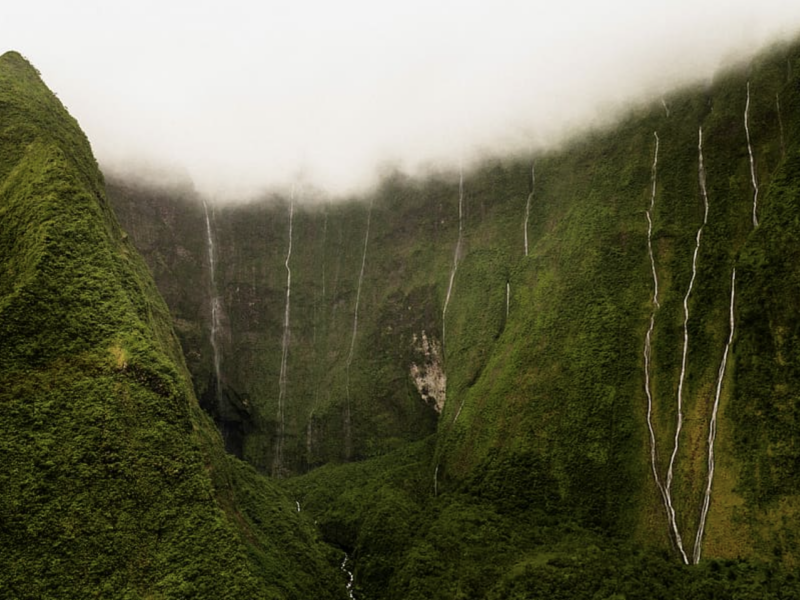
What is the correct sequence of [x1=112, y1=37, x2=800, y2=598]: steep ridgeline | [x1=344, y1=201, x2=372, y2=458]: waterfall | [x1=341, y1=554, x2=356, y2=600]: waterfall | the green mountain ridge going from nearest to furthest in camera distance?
the green mountain ridge, [x1=112, y1=37, x2=800, y2=598]: steep ridgeline, [x1=341, y1=554, x2=356, y2=600]: waterfall, [x1=344, y1=201, x2=372, y2=458]: waterfall

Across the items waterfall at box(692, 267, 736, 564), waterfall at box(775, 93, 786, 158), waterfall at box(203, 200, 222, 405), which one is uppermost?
waterfall at box(775, 93, 786, 158)

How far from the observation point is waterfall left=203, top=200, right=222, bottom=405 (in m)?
65.0

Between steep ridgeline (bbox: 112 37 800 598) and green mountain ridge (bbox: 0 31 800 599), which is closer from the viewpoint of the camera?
green mountain ridge (bbox: 0 31 800 599)

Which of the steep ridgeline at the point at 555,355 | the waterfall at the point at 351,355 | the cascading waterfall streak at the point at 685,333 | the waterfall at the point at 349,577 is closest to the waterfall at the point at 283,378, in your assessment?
the steep ridgeline at the point at 555,355

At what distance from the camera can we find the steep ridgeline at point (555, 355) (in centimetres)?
3497

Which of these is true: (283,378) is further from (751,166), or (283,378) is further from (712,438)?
(751,166)

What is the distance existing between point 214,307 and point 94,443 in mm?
40642

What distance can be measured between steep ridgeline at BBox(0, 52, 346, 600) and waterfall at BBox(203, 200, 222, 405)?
2723 centimetres

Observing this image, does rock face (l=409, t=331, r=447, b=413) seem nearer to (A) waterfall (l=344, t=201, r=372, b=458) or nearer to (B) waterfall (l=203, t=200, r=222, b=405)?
(A) waterfall (l=344, t=201, r=372, b=458)

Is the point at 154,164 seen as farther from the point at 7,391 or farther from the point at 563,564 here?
the point at 563,564

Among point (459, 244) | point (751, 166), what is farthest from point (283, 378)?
point (751, 166)

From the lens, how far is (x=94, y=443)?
27719mm

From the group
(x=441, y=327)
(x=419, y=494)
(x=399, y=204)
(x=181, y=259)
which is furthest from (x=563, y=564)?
(x=181, y=259)

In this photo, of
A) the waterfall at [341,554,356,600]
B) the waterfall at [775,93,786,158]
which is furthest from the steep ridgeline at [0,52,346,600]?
the waterfall at [775,93,786,158]
